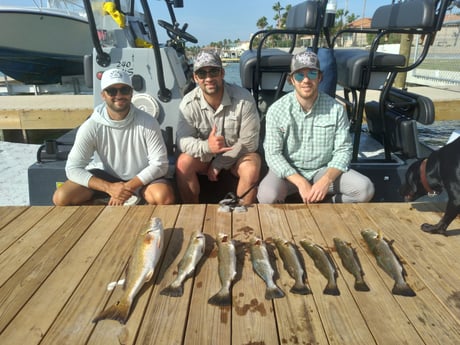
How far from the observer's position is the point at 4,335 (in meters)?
1.50

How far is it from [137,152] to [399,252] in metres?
1.95

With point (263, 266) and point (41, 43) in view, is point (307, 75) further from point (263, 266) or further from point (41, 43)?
point (41, 43)

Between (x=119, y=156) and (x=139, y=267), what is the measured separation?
132 cm

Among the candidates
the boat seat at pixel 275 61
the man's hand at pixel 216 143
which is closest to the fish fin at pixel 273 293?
the man's hand at pixel 216 143

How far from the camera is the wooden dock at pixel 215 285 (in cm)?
149

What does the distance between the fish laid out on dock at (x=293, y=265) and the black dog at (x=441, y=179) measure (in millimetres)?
896

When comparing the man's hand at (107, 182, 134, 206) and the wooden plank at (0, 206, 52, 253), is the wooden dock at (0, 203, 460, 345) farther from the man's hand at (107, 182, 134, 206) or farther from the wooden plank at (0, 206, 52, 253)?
the man's hand at (107, 182, 134, 206)

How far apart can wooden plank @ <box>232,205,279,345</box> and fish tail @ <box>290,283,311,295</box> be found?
0.14 m

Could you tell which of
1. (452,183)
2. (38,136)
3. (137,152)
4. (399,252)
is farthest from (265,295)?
(38,136)

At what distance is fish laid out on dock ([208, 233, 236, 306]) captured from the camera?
1.66m

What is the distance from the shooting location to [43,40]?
459 inches

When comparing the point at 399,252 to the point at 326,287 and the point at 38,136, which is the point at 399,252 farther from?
the point at 38,136

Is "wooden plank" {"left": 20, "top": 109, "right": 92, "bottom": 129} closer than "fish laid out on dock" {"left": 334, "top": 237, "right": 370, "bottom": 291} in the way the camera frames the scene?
No

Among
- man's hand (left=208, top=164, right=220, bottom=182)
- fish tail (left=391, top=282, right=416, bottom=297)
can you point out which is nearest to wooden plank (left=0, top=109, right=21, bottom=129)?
man's hand (left=208, top=164, right=220, bottom=182)
